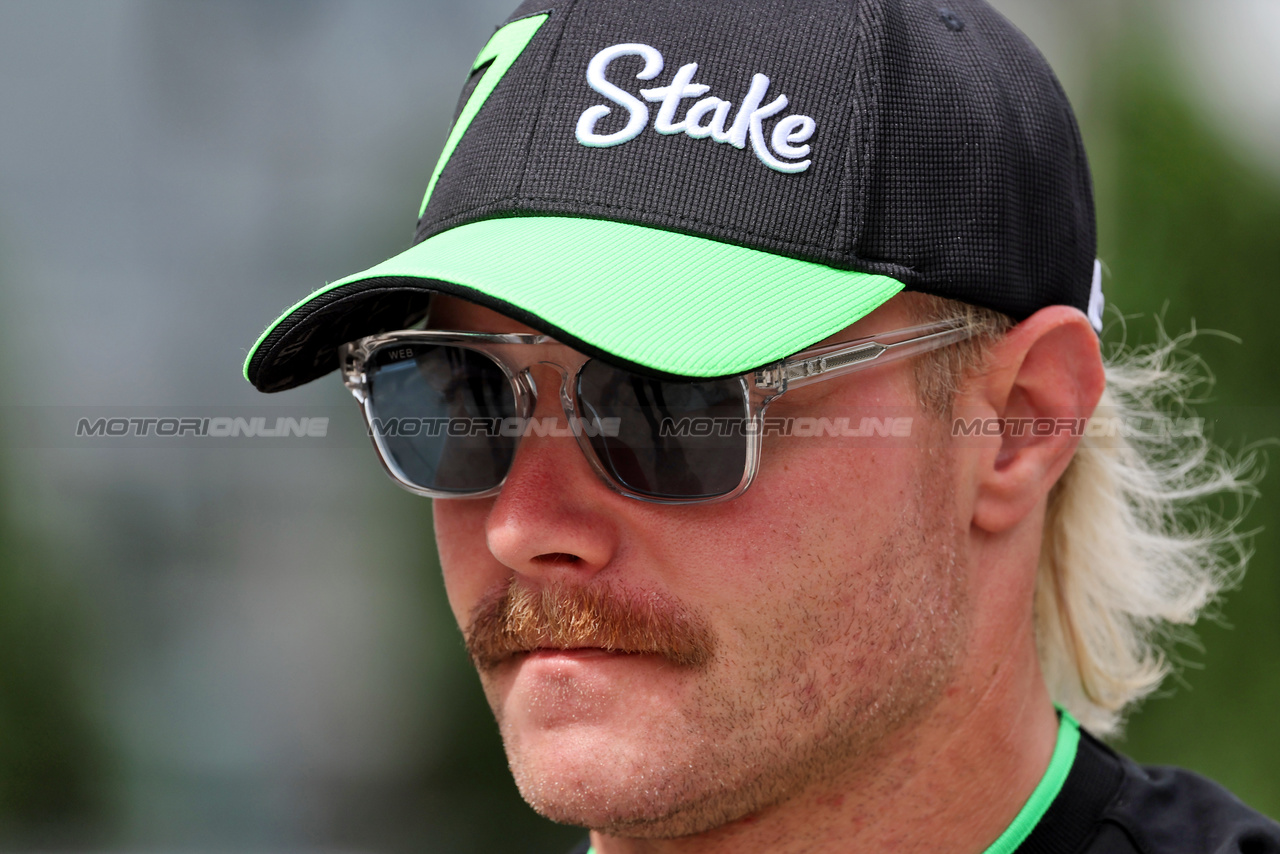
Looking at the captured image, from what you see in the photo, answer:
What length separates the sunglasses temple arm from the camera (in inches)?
48.8

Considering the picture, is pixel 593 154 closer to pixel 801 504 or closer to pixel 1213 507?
pixel 801 504

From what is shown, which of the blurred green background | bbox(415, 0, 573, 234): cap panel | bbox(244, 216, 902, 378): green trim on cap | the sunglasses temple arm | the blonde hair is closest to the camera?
bbox(244, 216, 902, 378): green trim on cap

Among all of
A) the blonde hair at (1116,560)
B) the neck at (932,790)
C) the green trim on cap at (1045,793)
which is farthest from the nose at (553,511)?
the blonde hair at (1116,560)

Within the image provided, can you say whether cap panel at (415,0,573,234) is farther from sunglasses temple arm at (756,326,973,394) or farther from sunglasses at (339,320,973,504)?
sunglasses temple arm at (756,326,973,394)

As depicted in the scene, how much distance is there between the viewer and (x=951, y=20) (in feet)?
4.75

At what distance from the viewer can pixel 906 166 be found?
1302 mm

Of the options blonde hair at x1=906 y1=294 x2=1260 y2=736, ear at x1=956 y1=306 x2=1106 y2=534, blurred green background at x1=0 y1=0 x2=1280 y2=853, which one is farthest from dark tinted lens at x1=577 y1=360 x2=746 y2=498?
blurred green background at x1=0 y1=0 x2=1280 y2=853

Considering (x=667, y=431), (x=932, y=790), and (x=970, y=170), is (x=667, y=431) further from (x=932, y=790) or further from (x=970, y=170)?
(x=932, y=790)

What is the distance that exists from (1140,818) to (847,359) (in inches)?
31.5

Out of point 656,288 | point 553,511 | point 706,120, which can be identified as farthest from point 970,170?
point 553,511

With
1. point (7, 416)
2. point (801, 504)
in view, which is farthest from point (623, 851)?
point (7, 416)

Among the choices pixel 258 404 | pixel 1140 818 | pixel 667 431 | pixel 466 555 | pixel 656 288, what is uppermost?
pixel 656 288

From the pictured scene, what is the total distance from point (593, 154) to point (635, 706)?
2.29 feet

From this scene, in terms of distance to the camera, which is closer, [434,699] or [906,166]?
[906,166]
